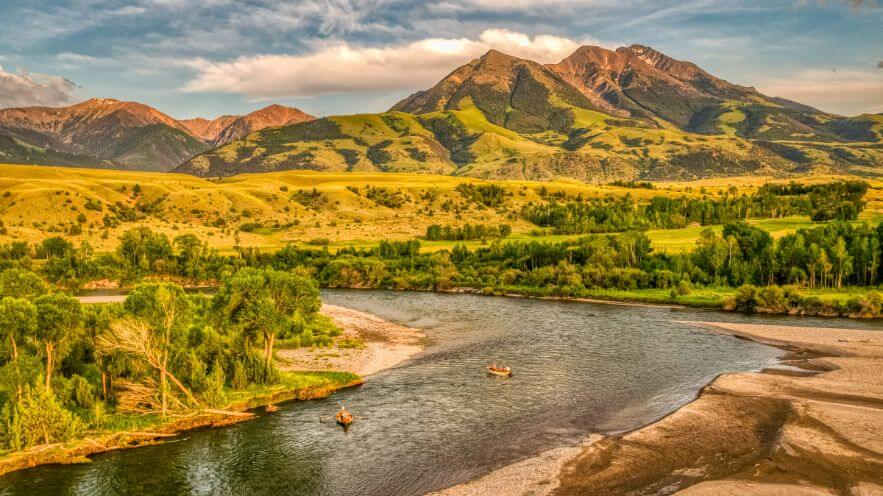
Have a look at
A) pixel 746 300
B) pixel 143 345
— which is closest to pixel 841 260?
pixel 746 300

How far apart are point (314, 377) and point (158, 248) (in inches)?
4167

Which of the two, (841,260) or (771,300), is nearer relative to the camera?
(771,300)

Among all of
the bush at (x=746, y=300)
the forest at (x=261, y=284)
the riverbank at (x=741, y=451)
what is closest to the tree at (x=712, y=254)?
the forest at (x=261, y=284)

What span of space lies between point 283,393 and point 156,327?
13300 mm

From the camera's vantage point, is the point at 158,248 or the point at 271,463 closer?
the point at 271,463

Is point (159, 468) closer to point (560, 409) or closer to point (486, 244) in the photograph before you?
point (560, 409)

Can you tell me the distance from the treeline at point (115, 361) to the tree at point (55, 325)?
0.07m

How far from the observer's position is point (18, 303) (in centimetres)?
4356

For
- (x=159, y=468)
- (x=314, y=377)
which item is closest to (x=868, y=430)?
(x=314, y=377)

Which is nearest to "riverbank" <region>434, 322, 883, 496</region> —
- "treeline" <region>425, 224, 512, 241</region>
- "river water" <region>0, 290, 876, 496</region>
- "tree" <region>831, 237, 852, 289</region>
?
"river water" <region>0, 290, 876, 496</region>

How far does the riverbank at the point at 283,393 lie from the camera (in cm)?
3869

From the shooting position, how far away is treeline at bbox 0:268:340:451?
39.8m

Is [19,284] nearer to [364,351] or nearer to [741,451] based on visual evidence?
[364,351]

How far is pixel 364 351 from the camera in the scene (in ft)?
236
